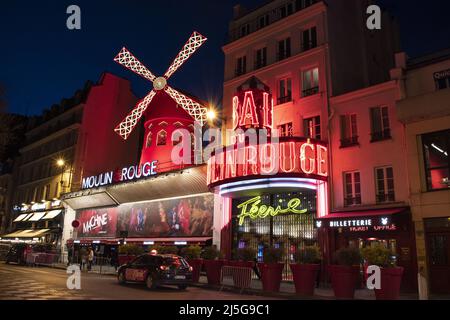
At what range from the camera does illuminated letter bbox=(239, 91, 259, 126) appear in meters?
18.5

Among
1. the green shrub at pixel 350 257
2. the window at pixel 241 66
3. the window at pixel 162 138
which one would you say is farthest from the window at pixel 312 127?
the window at pixel 162 138

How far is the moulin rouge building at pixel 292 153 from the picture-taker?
16.5 m

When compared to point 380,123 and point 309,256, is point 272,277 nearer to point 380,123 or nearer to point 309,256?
point 309,256

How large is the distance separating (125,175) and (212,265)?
13.2 meters

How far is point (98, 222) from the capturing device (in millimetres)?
31266

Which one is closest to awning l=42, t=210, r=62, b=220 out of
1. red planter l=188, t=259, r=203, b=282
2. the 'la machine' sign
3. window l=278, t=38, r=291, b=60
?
the 'la machine' sign

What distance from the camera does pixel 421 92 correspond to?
15836 millimetres

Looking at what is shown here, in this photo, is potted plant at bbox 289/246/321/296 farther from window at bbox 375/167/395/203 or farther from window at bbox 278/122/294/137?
window at bbox 278/122/294/137

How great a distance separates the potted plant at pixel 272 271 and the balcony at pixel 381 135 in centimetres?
646

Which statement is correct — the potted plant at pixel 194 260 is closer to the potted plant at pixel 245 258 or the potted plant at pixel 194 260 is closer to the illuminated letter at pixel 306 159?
the potted plant at pixel 245 258

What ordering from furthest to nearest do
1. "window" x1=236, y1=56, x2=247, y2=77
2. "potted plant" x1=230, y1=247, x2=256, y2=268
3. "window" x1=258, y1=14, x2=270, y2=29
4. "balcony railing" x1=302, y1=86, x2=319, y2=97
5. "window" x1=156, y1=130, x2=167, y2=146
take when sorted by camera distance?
"window" x1=156, y1=130, x2=167, y2=146, "window" x1=236, y1=56, x2=247, y2=77, "window" x1=258, y1=14, x2=270, y2=29, "balcony railing" x1=302, y1=86, x2=319, y2=97, "potted plant" x1=230, y1=247, x2=256, y2=268

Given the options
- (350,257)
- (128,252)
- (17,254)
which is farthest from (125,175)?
(350,257)

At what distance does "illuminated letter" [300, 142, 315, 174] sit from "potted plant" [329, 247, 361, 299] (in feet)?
16.6

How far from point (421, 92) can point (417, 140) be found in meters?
1.93
